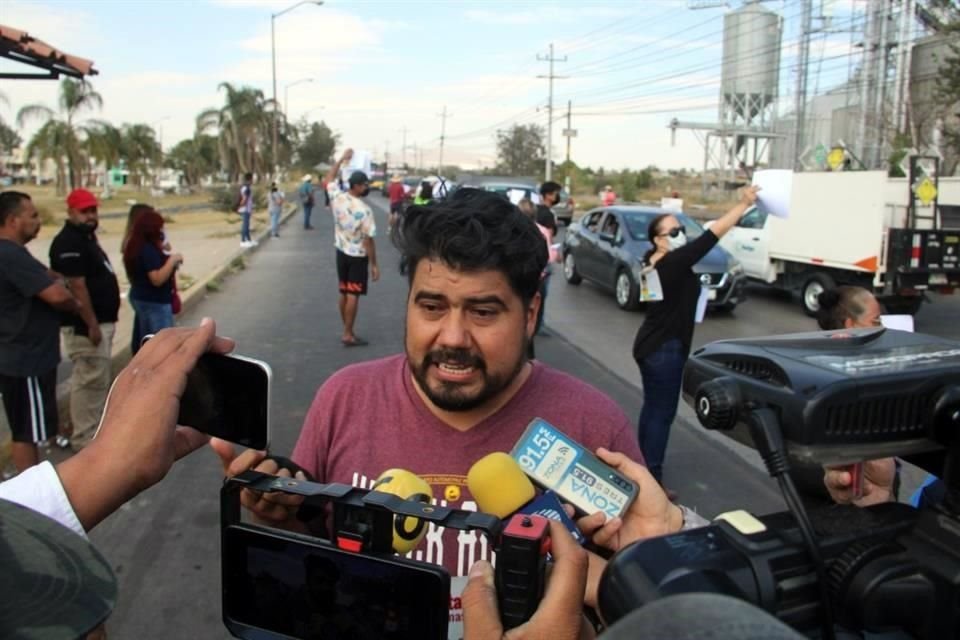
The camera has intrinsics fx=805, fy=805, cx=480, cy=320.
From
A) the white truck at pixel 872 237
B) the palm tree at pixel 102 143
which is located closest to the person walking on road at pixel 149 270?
the white truck at pixel 872 237

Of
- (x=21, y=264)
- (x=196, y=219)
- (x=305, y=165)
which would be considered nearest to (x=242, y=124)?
(x=196, y=219)

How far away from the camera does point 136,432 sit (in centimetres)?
130

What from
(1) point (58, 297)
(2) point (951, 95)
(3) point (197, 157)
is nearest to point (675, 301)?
(1) point (58, 297)

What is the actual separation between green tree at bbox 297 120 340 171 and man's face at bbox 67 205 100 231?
7994cm

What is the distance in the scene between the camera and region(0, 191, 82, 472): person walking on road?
14.8 ft

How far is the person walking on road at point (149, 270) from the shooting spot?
19.9 feet

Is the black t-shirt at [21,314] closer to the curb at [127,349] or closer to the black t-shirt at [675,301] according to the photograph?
the curb at [127,349]

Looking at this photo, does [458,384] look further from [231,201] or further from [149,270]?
[231,201]

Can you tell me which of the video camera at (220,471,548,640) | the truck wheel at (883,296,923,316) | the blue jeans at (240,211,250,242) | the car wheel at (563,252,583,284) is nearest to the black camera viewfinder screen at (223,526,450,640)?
the video camera at (220,471,548,640)

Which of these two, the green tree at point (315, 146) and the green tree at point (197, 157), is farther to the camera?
the green tree at point (315, 146)

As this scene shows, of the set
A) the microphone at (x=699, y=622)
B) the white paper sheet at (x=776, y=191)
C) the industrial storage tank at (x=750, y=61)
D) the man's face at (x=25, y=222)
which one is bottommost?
the microphone at (x=699, y=622)

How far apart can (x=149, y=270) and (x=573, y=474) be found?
527 cm

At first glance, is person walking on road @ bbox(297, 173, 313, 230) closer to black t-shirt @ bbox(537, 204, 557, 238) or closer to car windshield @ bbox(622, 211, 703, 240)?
car windshield @ bbox(622, 211, 703, 240)

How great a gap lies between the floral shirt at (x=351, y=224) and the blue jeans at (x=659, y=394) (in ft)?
15.8
